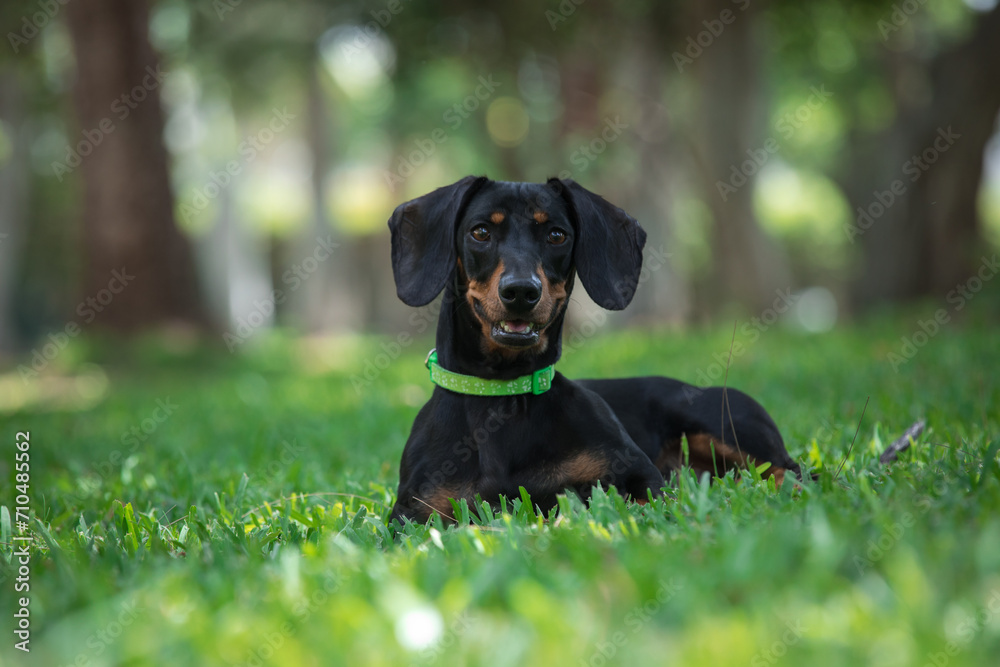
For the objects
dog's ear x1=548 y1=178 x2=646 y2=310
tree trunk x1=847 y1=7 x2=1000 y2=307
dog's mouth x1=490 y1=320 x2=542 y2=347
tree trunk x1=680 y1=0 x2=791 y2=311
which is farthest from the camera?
tree trunk x1=680 y1=0 x2=791 y2=311

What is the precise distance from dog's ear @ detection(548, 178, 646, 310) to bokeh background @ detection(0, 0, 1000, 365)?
9988 millimetres

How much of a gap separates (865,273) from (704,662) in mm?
13213

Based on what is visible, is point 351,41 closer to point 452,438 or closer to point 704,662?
point 452,438

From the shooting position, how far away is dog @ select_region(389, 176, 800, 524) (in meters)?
3.50

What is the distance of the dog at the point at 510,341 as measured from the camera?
350 cm

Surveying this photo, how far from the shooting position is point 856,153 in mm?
23594
